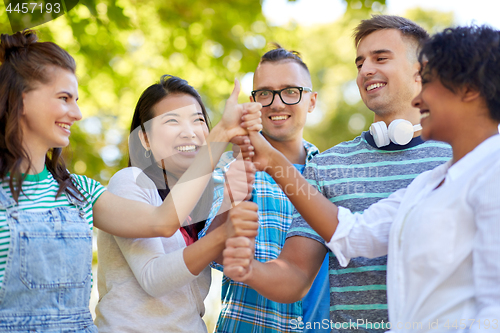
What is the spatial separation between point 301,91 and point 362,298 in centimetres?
180

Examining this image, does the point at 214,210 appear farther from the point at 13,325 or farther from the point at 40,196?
the point at 13,325

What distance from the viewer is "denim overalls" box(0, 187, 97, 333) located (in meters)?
1.87

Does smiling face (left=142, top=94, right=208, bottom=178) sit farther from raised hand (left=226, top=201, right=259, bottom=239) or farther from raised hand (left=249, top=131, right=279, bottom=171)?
raised hand (left=226, top=201, right=259, bottom=239)

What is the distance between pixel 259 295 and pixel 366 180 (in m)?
0.91

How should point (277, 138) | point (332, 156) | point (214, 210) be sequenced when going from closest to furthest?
point (332, 156), point (214, 210), point (277, 138)

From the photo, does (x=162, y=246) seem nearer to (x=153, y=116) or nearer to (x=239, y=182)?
(x=239, y=182)

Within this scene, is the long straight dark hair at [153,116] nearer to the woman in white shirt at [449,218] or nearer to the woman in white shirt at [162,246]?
the woman in white shirt at [162,246]

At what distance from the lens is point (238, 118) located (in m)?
2.54

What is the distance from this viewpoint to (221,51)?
5492 mm

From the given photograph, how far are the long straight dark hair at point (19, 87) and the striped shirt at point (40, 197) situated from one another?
3 cm

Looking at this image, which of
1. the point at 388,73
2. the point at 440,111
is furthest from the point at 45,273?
the point at 388,73

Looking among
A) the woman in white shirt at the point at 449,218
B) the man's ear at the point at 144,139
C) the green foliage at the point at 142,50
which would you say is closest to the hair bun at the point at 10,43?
the man's ear at the point at 144,139

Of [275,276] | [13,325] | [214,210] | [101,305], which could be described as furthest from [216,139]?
[13,325]

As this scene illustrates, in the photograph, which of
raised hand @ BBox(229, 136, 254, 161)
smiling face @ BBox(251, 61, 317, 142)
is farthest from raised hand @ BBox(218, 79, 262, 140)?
smiling face @ BBox(251, 61, 317, 142)
